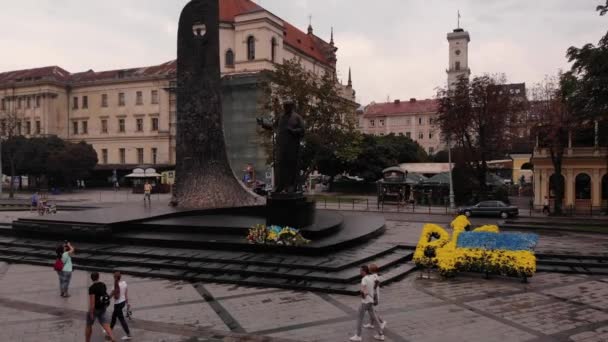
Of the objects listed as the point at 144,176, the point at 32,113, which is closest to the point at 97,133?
the point at 32,113

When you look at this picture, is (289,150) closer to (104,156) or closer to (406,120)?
(104,156)

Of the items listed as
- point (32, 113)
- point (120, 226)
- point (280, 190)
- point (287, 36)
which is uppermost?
point (287, 36)

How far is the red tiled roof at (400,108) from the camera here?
9994cm

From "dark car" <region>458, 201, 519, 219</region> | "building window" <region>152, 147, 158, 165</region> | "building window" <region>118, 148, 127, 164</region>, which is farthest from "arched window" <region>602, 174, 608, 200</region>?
"building window" <region>118, 148, 127, 164</region>

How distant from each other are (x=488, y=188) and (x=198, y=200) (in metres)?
27.8

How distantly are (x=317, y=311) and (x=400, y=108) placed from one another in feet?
314

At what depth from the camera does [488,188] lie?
39812mm

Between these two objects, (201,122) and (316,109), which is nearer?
(201,122)

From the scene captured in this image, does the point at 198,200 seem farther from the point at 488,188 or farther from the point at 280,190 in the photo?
the point at 488,188

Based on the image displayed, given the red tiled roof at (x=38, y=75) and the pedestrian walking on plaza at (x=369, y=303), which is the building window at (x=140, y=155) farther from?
the pedestrian walking on plaza at (x=369, y=303)

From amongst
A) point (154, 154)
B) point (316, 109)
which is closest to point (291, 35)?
point (154, 154)

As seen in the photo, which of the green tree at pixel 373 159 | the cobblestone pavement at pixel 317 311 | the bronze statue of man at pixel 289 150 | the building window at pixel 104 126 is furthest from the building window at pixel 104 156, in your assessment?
the bronze statue of man at pixel 289 150

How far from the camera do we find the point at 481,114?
Answer: 35.5 m

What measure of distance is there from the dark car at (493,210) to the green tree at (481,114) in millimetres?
5430
